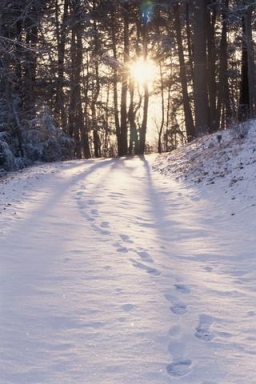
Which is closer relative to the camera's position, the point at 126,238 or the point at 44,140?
the point at 126,238

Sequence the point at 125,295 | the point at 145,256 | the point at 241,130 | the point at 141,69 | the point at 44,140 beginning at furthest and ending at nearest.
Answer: the point at 141,69, the point at 44,140, the point at 241,130, the point at 145,256, the point at 125,295

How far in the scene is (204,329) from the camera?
3934 mm

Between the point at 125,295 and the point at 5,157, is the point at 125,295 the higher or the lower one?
the lower one

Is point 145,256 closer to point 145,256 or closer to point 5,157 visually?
point 145,256

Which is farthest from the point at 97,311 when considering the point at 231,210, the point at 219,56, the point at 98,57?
the point at 219,56

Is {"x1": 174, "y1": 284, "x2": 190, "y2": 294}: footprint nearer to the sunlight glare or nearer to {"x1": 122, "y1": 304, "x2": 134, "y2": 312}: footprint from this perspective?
{"x1": 122, "y1": 304, "x2": 134, "y2": 312}: footprint

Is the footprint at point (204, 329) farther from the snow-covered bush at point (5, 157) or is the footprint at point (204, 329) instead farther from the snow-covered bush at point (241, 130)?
the snow-covered bush at point (5, 157)

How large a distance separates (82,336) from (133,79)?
2617cm

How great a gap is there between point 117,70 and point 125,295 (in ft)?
78.8

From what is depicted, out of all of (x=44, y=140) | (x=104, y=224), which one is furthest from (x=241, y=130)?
(x=44, y=140)

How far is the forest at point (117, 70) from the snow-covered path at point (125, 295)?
36.8ft

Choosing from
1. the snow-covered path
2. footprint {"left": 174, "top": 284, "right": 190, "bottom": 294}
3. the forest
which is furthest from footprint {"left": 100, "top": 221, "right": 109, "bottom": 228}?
the forest

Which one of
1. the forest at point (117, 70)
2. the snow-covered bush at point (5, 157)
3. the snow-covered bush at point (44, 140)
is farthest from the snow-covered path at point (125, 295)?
the snow-covered bush at point (44, 140)

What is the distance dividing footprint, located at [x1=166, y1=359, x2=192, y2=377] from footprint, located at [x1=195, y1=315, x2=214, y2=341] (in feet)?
1.35
